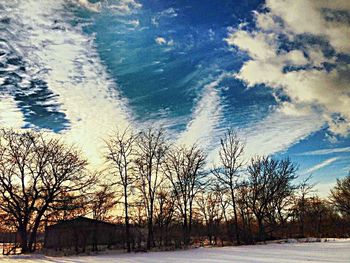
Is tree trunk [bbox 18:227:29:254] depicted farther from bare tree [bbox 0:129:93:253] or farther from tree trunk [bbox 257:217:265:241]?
tree trunk [bbox 257:217:265:241]

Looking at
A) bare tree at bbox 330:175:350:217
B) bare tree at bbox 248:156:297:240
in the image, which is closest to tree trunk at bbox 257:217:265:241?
bare tree at bbox 248:156:297:240

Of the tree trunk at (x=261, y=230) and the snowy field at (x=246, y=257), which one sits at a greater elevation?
the tree trunk at (x=261, y=230)

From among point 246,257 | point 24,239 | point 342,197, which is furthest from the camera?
point 342,197

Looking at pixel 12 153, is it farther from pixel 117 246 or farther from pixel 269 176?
pixel 269 176

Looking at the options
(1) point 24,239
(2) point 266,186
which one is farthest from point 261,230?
(1) point 24,239

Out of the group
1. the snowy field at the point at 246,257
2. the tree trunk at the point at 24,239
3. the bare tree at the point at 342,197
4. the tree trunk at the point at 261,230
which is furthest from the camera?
the bare tree at the point at 342,197

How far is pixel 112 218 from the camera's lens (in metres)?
34.9

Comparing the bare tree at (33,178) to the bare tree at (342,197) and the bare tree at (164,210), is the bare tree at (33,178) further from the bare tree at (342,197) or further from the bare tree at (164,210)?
the bare tree at (342,197)

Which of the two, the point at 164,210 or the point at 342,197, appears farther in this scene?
the point at 342,197

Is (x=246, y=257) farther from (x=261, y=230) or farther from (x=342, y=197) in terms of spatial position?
(x=342, y=197)

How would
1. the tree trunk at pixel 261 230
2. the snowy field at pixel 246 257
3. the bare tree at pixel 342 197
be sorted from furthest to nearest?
1. the bare tree at pixel 342 197
2. the tree trunk at pixel 261 230
3. the snowy field at pixel 246 257

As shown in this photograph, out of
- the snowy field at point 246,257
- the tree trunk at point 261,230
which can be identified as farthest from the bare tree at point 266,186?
the snowy field at point 246,257

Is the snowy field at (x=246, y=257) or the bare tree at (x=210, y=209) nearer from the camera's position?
the snowy field at (x=246, y=257)

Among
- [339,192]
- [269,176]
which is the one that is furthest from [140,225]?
[339,192]
